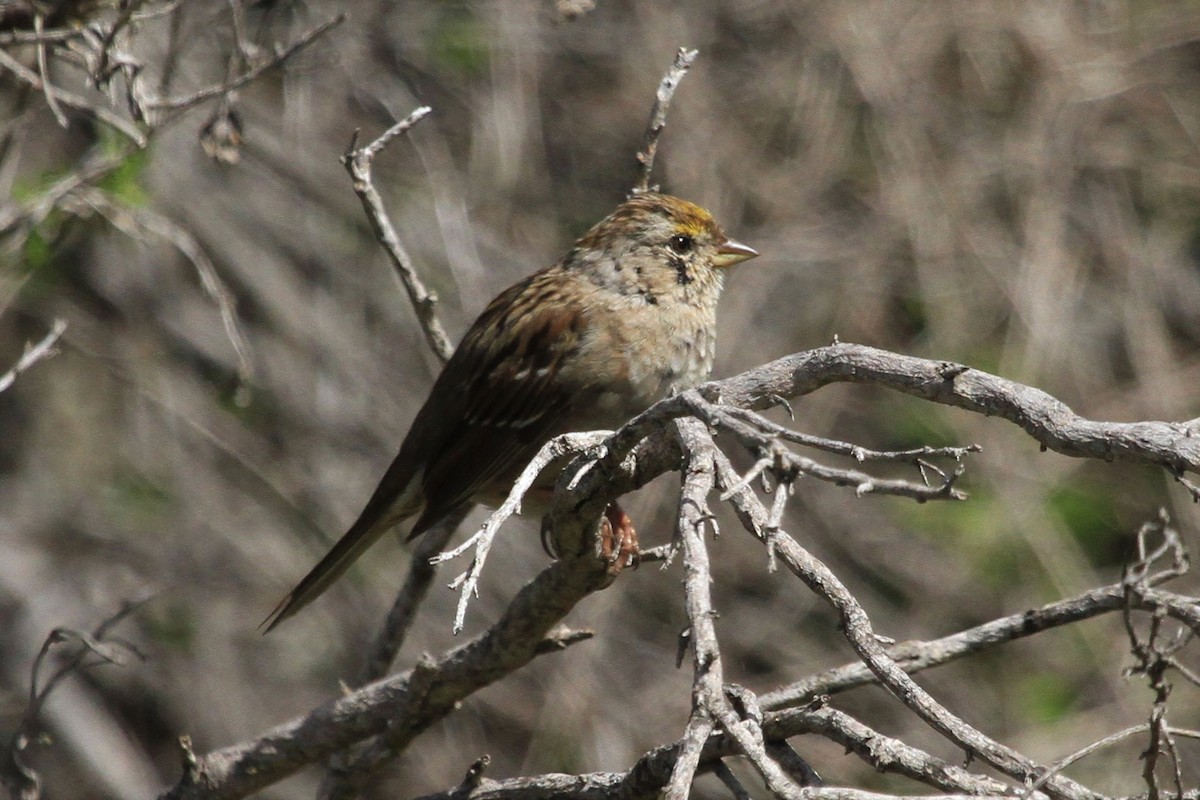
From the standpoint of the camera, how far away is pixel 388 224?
3.63 m

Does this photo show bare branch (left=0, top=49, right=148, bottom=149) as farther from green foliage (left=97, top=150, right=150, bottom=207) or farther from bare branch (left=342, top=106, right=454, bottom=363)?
Answer: bare branch (left=342, top=106, right=454, bottom=363)

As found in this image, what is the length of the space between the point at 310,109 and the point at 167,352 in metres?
1.17

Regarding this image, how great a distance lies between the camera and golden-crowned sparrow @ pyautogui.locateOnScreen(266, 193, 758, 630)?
4273 mm

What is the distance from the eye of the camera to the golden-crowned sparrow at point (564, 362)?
4273mm

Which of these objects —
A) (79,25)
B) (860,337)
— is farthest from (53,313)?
(860,337)

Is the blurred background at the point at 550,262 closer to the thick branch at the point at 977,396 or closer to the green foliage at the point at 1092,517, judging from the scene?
the green foliage at the point at 1092,517

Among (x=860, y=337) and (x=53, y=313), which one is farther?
(x=860, y=337)

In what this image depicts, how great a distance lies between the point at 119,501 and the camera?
21.0ft

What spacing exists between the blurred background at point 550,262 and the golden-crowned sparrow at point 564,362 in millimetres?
1171

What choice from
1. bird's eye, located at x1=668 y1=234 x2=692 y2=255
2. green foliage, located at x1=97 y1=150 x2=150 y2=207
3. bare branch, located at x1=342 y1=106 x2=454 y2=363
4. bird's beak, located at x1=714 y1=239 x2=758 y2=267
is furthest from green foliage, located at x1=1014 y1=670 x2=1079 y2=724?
green foliage, located at x1=97 y1=150 x2=150 y2=207

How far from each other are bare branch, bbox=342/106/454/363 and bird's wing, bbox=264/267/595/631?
1.53ft

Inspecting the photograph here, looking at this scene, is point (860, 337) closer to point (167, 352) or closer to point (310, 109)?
point (310, 109)

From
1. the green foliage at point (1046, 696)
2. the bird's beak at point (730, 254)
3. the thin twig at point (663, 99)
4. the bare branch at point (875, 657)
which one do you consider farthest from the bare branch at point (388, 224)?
the green foliage at point (1046, 696)

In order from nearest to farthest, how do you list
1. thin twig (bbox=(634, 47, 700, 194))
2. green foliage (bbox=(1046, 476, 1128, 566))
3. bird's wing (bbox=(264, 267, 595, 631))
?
thin twig (bbox=(634, 47, 700, 194)) < bird's wing (bbox=(264, 267, 595, 631)) < green foliage (bbox=(1046, 476, 1128, 566))
